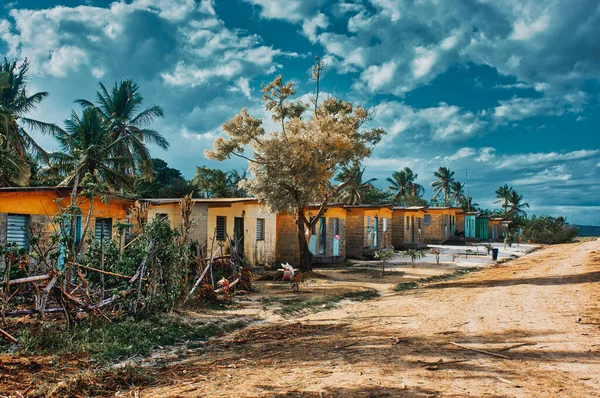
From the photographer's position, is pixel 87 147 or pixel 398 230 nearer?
pixel 87 147

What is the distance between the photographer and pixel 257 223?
832 inches

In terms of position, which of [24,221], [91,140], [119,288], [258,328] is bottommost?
[258,328]

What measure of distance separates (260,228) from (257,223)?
359 millimetres

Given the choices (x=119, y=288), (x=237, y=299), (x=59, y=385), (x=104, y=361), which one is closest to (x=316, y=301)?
(x=237, y=299)

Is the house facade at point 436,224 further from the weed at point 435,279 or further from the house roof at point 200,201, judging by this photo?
the house roof at point 200,201

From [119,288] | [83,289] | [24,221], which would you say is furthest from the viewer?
[24,221]

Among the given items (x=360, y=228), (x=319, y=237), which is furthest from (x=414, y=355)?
(x=360, y=228)

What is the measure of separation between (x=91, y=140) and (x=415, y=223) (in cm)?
2654

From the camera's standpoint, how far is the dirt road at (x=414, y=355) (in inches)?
212

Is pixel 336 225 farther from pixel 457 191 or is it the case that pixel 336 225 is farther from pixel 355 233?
pixel 457 191

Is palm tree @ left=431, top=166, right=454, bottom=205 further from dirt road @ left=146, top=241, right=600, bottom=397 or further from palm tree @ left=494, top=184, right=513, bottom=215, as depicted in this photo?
dirt road @ left=146, top=241, right=600, bottom=397

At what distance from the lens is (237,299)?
12.7 meters

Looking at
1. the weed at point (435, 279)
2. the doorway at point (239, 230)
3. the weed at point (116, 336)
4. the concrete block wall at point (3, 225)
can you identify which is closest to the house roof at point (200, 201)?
the doorway at point (239, 230)

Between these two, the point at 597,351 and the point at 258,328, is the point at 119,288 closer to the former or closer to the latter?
the point at 258,328
